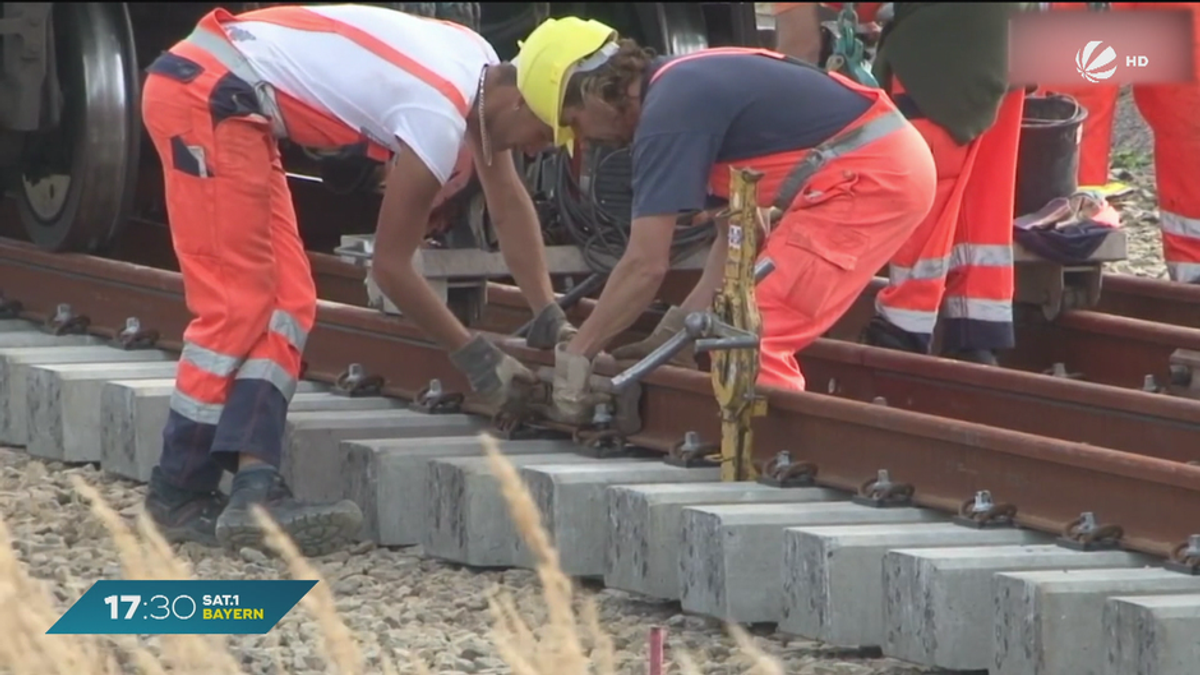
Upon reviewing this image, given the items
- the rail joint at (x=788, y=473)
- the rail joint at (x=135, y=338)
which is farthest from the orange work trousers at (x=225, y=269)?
the rail joint at (x=135, y=338)

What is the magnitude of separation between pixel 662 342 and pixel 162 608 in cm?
282

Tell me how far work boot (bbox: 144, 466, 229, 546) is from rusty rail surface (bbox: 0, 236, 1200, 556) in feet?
2.85

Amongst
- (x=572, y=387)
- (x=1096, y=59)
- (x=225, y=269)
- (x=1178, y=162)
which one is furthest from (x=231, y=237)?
(x=1096, y=59)

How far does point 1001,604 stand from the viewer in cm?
461

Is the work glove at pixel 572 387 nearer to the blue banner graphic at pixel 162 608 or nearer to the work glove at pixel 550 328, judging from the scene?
the work glove at pixel 550 328

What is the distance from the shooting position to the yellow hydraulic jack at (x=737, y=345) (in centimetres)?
566

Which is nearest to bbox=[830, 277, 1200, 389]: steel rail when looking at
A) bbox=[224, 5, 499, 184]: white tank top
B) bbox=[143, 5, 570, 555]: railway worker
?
bbox=[143, 5, 570, 555]: railway worker

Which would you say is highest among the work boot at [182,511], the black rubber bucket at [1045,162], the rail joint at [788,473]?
the black rubber bucket at [1045,162]

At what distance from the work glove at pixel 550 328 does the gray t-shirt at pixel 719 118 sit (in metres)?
0.58

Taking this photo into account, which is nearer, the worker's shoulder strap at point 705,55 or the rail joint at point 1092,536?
the rail joint at point 1092,536

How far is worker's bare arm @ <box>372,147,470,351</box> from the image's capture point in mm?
5672

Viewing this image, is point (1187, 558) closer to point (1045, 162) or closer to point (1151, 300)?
point (1151, 300)

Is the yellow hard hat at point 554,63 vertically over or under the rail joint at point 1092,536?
over

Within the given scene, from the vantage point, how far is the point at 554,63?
18.4 ft
